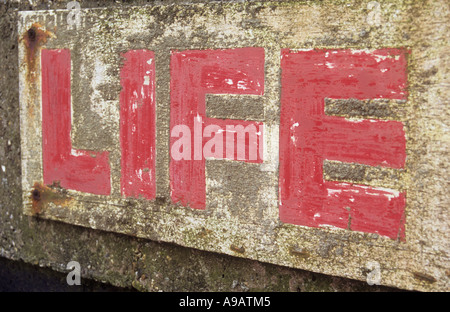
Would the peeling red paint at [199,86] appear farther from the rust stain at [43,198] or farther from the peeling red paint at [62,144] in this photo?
the rust stain at [43,198]

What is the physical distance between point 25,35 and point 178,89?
721 mm

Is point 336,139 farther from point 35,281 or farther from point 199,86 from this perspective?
point 35,281

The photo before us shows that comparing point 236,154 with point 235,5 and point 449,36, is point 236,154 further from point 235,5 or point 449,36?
point 449,36

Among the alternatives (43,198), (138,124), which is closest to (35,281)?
(43,198)

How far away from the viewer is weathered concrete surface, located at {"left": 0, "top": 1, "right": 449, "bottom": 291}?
1083 millimetres

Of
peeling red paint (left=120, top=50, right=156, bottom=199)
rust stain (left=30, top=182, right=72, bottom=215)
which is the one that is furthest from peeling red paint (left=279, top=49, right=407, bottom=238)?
rust stain (left=30, top=182, right=72, bottom=215)

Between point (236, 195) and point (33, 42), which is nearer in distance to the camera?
point (236, 195)

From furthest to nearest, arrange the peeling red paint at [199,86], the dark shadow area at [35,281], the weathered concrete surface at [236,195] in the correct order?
the dark shadow area at [35,281]
the peeling red paint at [199,86]
the weathered concrete surface at [236,195]

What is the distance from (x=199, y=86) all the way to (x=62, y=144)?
618 mm

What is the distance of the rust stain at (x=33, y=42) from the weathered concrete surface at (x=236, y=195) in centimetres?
4

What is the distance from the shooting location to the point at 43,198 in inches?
66.2

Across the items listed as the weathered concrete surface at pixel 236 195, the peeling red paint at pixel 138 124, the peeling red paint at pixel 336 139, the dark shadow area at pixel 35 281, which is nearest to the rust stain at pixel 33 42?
the weathered concrete surface at pixel 236 195

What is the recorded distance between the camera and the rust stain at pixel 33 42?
1.63 meters

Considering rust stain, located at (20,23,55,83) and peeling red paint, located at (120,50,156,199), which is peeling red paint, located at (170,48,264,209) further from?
rust stain, located at (20,23,55,83)
